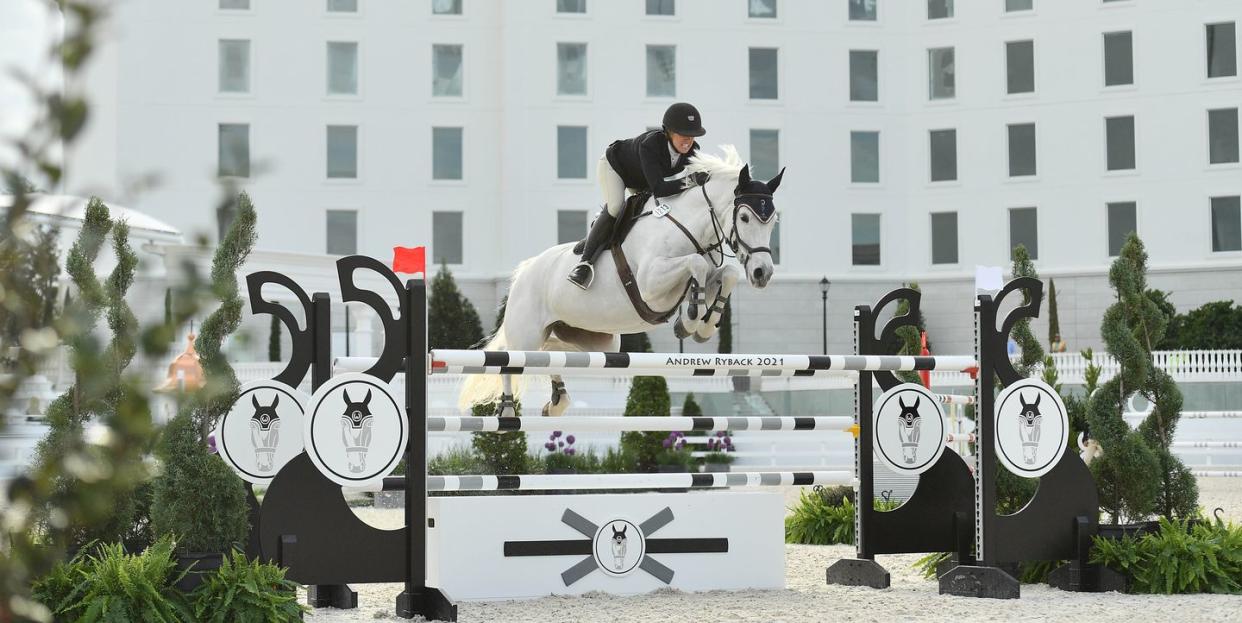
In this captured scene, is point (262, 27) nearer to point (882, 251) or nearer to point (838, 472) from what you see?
point (882, 251)

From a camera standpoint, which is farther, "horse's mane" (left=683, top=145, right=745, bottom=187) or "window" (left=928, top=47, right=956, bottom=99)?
"window" (left=928, top=47, right=956, bottom=99)

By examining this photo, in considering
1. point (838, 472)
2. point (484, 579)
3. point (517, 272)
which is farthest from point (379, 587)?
point (838, 472)

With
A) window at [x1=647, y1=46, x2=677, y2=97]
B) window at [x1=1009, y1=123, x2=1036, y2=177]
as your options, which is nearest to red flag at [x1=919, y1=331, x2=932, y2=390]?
window at [x1=647, y1=46, x2=677, y2=97]

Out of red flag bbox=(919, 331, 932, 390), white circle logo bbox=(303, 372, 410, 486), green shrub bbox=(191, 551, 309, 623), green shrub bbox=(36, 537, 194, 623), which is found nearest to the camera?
green shrub bbox=(36, 537, 194, 623)

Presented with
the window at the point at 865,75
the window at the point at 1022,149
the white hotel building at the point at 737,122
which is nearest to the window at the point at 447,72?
the white hotel building at the point at 737,122

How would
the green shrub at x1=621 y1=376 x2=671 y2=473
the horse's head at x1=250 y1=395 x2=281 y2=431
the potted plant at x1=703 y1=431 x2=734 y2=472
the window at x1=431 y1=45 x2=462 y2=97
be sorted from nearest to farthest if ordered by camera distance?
the horse's head at x1=250 y1=395 x2=281 y2=431 → the green shrub at x1=621 y1=376 x2=671 y2=473 → the potted plant at x1=703 y1=431 x2=734 y2=472 → the window at x1=431 y1=45 x2=462 y2=97

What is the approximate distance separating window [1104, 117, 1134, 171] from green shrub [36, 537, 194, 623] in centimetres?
3642

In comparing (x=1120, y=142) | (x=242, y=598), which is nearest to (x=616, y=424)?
(x=242, y=598)

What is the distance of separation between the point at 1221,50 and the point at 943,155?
791cm

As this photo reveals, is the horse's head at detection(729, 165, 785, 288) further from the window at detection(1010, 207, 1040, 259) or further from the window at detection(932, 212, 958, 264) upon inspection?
the window at detection(932, 212, 958, 264)

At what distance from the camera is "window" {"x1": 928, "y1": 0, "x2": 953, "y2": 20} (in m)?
38.9

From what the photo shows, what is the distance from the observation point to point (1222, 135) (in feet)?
121

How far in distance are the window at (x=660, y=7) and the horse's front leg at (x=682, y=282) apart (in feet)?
107

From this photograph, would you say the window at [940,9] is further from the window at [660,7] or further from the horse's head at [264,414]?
the horse's head at [264,414]
